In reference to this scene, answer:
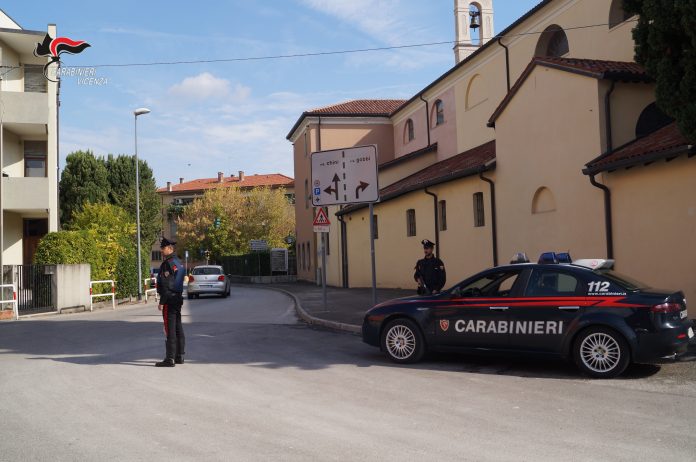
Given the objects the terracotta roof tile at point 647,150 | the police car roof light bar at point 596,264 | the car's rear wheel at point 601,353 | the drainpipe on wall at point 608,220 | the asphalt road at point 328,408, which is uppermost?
the terracotta roof tile at point 647,150

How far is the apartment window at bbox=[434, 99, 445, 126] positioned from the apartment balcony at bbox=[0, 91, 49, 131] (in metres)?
18.2

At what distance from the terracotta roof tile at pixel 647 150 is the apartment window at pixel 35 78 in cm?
2251

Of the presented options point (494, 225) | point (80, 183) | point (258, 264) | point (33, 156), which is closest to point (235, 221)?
point (258, 264)

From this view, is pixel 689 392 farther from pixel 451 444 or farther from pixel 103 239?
pixel 103 239

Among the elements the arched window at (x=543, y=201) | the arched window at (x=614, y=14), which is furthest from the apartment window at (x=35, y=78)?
the arched window at (x=614, y=14)

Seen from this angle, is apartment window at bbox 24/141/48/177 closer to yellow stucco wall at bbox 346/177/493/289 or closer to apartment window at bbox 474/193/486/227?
yellow stucco wall at bbox 346/177/493/289

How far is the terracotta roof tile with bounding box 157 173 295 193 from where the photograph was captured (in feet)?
312

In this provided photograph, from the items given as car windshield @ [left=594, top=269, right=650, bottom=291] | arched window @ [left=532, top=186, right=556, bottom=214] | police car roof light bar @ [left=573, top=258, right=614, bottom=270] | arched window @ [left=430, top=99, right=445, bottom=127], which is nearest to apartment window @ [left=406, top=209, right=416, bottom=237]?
arched window @ [left=430, top=99, right=445, bottom=127]

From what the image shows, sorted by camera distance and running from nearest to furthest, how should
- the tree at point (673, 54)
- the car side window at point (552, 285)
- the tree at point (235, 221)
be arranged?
1. the car side window at point (552, 285)
2. the tree at point (673, 54)
3. the tree at point (235, 221)

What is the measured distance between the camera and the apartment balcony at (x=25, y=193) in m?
24.9

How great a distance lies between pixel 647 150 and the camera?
488 inches

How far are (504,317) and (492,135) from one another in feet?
64.0

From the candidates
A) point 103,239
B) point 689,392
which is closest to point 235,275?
point 103,239

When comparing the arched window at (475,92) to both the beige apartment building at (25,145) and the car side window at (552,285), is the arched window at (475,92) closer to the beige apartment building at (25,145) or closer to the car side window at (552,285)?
the beige apartment building at (25,145)
